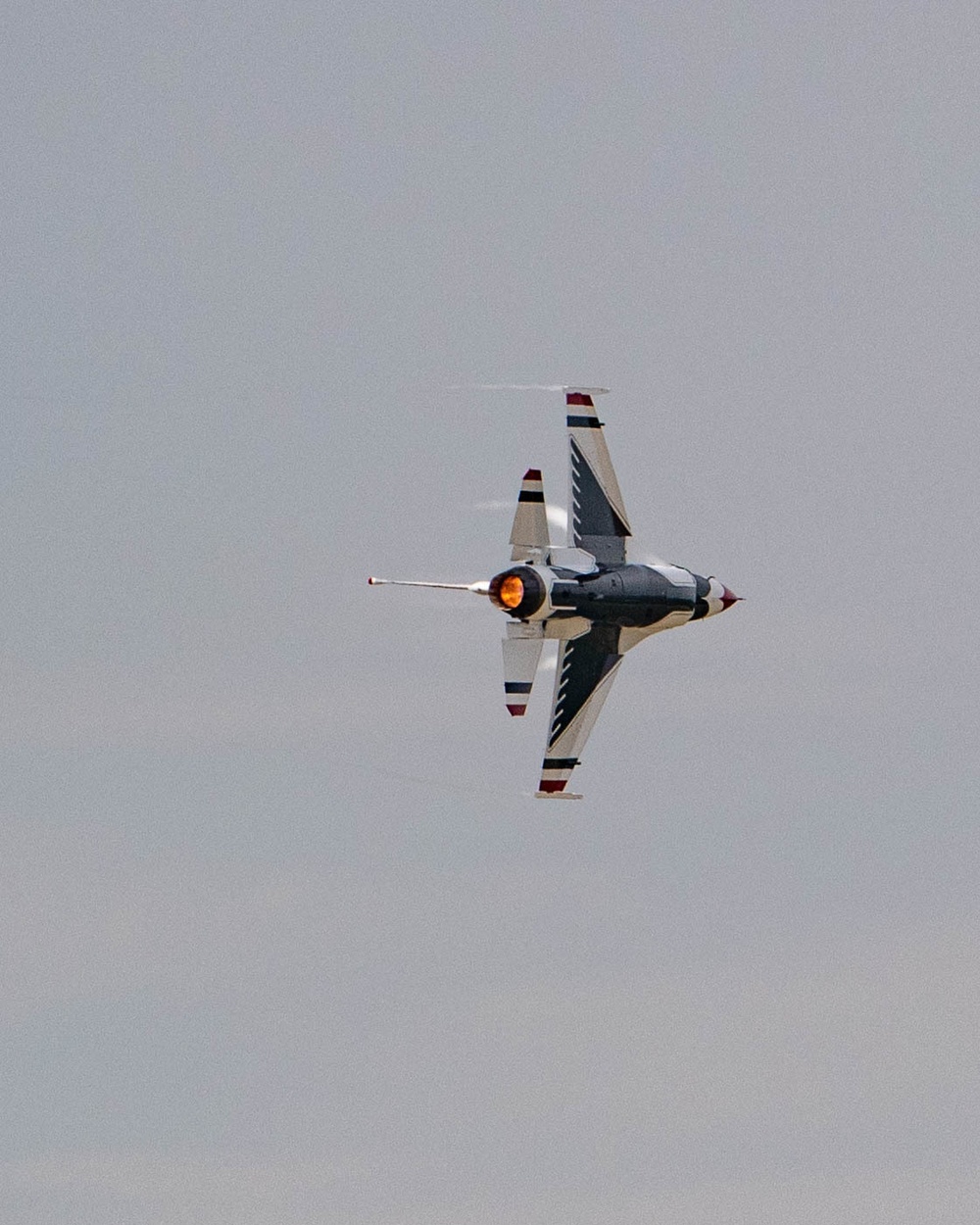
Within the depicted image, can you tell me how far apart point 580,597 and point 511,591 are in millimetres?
3117

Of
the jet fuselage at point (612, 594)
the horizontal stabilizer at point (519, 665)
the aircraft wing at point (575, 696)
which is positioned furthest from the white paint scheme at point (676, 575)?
the horizontal stabilizer at point (519, 665)

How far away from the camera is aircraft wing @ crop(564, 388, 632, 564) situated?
126062mm

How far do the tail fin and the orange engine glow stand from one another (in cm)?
137

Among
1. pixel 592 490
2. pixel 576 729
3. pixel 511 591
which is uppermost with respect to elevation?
pixel 592 490

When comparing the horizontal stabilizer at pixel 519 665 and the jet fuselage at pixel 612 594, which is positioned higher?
the jet fuselage at pixel 612 594

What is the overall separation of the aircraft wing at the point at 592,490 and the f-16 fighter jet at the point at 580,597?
4cm

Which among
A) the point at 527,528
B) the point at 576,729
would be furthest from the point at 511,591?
the point at 576,729

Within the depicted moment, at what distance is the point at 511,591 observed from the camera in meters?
119

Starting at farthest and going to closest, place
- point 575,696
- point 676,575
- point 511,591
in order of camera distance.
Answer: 1. point 575,696
2. point 676,575
3. point 511,591

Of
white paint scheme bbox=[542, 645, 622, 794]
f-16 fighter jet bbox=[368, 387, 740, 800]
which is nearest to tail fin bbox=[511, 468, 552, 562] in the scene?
f-16 fighter jet bbox=[368, 387, 740, 800]

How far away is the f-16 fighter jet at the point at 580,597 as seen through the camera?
11969 centimetres

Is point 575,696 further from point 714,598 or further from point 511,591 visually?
point 511,591

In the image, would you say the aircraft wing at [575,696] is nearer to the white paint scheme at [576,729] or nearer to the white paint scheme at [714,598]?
the white paint scheme at [576,729]

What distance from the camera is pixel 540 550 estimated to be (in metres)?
120
